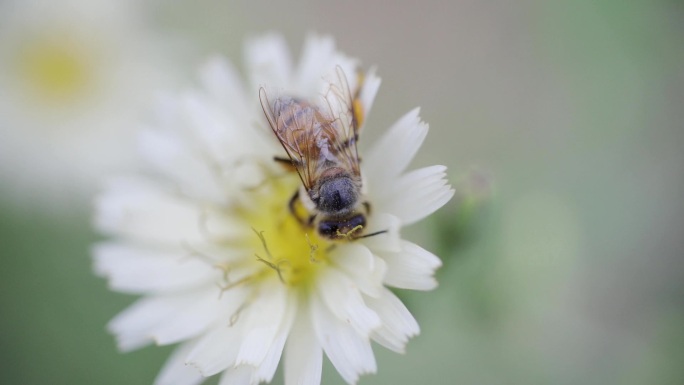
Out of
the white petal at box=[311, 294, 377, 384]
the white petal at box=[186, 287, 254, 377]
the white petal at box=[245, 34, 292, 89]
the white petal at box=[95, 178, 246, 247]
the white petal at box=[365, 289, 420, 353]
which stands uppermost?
the white petal at box=[245, 34, 292, 89]

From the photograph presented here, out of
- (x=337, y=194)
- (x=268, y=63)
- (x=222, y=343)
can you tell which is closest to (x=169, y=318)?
(x=222, y=343)

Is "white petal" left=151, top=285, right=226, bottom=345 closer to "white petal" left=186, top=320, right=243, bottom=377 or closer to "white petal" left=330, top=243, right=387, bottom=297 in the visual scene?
"white petal" left=186, top=320, right=243, bottom=377

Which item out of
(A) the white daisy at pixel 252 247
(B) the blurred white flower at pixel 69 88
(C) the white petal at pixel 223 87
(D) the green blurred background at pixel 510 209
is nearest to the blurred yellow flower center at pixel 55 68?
(B) the blurred white flower at pixel 69 88

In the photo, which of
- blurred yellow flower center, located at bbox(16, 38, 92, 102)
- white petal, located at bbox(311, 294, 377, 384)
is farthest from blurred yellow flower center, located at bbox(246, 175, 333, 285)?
blurred yellow flower center, located at bbox(16, 38, 92, 102)

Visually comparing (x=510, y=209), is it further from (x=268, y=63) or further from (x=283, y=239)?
(x=268, y=63)

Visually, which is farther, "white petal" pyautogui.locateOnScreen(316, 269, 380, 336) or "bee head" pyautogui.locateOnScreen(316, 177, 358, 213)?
"bee head" pyautogui.locateOnScreen(316, 177, 358, 213)

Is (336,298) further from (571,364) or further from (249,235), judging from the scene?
(571,364)
